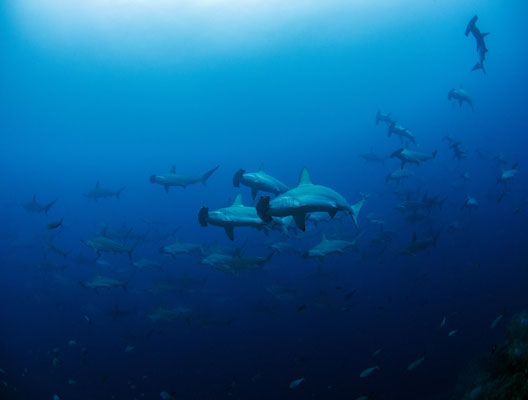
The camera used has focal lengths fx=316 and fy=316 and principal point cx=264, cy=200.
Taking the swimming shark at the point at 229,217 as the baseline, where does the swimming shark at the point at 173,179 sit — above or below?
above

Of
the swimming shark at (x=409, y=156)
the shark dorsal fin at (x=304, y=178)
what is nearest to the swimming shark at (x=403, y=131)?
the swimming shark at (x=409, y=156)

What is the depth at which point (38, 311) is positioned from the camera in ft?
63.8

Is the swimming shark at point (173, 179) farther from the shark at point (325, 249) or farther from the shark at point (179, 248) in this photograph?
the shark at point (325, 249)

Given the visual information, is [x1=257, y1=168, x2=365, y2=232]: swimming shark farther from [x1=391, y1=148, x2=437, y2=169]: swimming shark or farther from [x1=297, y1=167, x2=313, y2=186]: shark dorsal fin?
[x1=391, y1=148, x2=437, y2=169]: swimming shark

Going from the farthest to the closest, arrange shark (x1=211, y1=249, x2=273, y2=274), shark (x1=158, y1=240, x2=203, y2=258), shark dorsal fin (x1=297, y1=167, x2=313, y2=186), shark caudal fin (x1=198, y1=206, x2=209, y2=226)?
1. shark (x1=158, y1=240, x2=203, y2=258)
2. shark (x1=211, y1=249, x2=273, y2=274)
3. shark dorsal fin (x1=297, y1=167, x2=313, y2=186)
4. shark caudal fin (x1=198, y1=206, x2=209, y2=226)

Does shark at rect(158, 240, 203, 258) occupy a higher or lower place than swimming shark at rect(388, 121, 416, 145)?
lower

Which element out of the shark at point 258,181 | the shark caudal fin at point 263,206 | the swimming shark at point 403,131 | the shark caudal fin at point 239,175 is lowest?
the shark caudal fin at point 263,206

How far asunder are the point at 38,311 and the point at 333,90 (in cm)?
11594

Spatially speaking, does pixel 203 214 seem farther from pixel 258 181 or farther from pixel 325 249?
pixel 325 249

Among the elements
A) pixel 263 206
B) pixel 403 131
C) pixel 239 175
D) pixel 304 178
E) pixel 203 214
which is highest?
pixel 403 131

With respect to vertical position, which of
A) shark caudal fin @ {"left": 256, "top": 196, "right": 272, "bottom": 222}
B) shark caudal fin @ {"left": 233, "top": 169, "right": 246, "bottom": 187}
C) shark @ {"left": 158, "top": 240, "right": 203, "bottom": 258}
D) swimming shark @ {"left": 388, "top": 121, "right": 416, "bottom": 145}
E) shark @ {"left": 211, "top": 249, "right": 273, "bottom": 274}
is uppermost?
swimming shark @ {"left": 388, "top": 121, "right": 416, "bottom": 145}

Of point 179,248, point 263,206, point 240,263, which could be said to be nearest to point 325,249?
point 240,263

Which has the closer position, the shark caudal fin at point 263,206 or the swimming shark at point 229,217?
the shark caudal fin at point 263,206

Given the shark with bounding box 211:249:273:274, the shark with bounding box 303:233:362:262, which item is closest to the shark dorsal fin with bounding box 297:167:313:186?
the shark with bounding box 303:233:362:262
